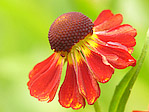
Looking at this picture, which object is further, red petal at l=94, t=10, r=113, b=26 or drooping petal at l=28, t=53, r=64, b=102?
red petal at l=94, t=10, r=113, b=26

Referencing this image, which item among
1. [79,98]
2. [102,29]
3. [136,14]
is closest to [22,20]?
[136,14]

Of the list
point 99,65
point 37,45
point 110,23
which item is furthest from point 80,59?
point 37,45

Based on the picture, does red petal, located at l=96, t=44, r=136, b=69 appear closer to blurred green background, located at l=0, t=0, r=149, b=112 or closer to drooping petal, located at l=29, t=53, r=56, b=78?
drooping petal, located at l=29, t=53, r=56, b=78

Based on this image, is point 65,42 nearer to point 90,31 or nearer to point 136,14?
point 90,31

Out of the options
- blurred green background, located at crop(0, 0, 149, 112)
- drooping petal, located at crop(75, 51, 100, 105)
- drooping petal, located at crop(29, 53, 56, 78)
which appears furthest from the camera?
blurred green background, located at crop(0, 0, 149, 112)

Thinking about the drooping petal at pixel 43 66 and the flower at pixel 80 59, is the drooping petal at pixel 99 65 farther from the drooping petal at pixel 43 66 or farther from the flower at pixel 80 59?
the drooping petal at pixel 43 66

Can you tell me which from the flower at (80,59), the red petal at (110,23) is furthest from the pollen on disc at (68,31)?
the red petal at (110,23)

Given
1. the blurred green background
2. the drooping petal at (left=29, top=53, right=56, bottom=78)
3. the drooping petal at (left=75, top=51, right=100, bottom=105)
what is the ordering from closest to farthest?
the drooping petal at (left=75, top=51, right=100, bottom=105) → the drooping petal at (left=29, top=53, right=56, bottom=78) → the blurred green background

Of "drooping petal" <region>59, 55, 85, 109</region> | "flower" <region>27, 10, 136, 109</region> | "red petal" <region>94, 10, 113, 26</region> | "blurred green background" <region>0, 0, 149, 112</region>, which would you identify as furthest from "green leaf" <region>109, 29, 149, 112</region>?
"blurred green background" <region>0, 0, 149, 112</region>
